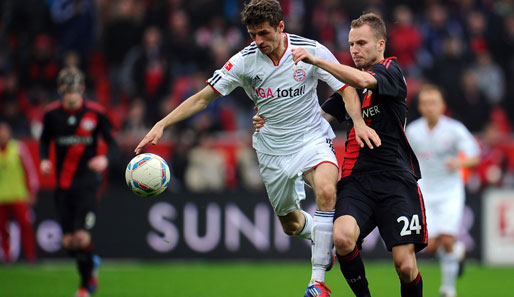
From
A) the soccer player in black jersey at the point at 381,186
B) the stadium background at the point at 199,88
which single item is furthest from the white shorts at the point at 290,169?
the stadium background at the point at 199,88

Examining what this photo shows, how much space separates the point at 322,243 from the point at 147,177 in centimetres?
159

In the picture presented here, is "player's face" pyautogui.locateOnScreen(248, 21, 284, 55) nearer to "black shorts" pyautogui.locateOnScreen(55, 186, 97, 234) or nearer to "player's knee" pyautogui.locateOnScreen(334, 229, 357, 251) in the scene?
"player's knee" pyautogui.locateOnScreen(334, 229, 357, 251)

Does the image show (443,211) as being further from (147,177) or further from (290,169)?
(147,177)

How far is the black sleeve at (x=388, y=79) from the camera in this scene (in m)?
6.39

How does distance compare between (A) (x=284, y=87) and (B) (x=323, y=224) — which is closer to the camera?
(B) (x=323, y=224)

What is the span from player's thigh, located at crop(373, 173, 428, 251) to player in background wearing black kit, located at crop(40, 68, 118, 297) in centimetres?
436

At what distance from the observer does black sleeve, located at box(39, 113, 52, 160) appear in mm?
10312

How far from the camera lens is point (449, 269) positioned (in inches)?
404

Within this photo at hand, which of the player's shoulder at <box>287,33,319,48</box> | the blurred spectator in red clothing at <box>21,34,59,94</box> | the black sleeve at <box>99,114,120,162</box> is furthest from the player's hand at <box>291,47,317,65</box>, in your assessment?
the blurred spectator in red clothing at <box>21,34,59,94</box>

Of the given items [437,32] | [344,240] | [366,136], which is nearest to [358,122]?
[366,136]

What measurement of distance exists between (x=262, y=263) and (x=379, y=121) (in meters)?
8.13

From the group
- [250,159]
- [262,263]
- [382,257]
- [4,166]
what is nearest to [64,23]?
[4,166]

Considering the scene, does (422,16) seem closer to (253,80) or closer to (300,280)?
(300,280)

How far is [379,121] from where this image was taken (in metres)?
6.74
